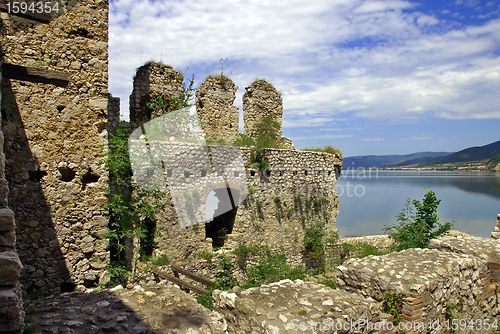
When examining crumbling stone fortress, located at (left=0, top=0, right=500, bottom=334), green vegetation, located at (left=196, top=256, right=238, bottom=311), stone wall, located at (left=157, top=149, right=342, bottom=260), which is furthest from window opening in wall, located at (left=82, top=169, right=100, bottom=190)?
green vegetation, located at (left=196, top=256, right=238, bottom=311)

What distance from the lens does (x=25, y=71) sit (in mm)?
4430

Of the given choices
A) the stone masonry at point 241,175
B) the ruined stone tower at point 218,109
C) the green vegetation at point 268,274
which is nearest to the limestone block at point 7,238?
the stone masonry at point 241,175

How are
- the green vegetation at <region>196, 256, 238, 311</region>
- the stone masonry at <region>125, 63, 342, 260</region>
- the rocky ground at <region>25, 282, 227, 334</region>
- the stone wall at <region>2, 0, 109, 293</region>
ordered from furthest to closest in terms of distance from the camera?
the stone masonry at <region>125, 63, 342, 260</region>
the green vegetation at <region>196, 256, 238, 311</region>
the stone wall at <region>2, 0, 109, 293</region>
the rocky ground at <region>25, 282, 227, 334</region>

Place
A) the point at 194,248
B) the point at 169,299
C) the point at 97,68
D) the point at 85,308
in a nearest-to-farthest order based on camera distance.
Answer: the point at 85,308
the point at 169,299
the point at 97,68
the point at 194,248

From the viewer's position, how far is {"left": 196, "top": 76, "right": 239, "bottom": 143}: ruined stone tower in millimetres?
12891

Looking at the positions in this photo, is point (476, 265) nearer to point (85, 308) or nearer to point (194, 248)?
point (85, 308)

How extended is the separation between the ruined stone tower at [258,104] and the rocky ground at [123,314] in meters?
9.81

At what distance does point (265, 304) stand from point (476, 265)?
413 centimetres

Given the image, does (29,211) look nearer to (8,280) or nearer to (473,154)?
(8,280)

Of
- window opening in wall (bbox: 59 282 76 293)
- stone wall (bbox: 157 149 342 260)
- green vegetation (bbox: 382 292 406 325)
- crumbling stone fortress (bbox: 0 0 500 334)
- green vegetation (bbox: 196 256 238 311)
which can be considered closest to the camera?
crumbling stone fortress (bbox: 0 0 500 334)

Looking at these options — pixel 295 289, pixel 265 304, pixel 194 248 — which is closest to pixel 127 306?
pixel 265 304

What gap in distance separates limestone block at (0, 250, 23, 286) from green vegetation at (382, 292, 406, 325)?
4354 millimetres

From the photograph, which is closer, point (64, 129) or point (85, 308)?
point (85, 308)

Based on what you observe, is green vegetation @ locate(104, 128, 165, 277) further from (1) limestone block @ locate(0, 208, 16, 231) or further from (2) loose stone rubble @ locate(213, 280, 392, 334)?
(1) limestone block @ locate(0, 208, 16, 231)
